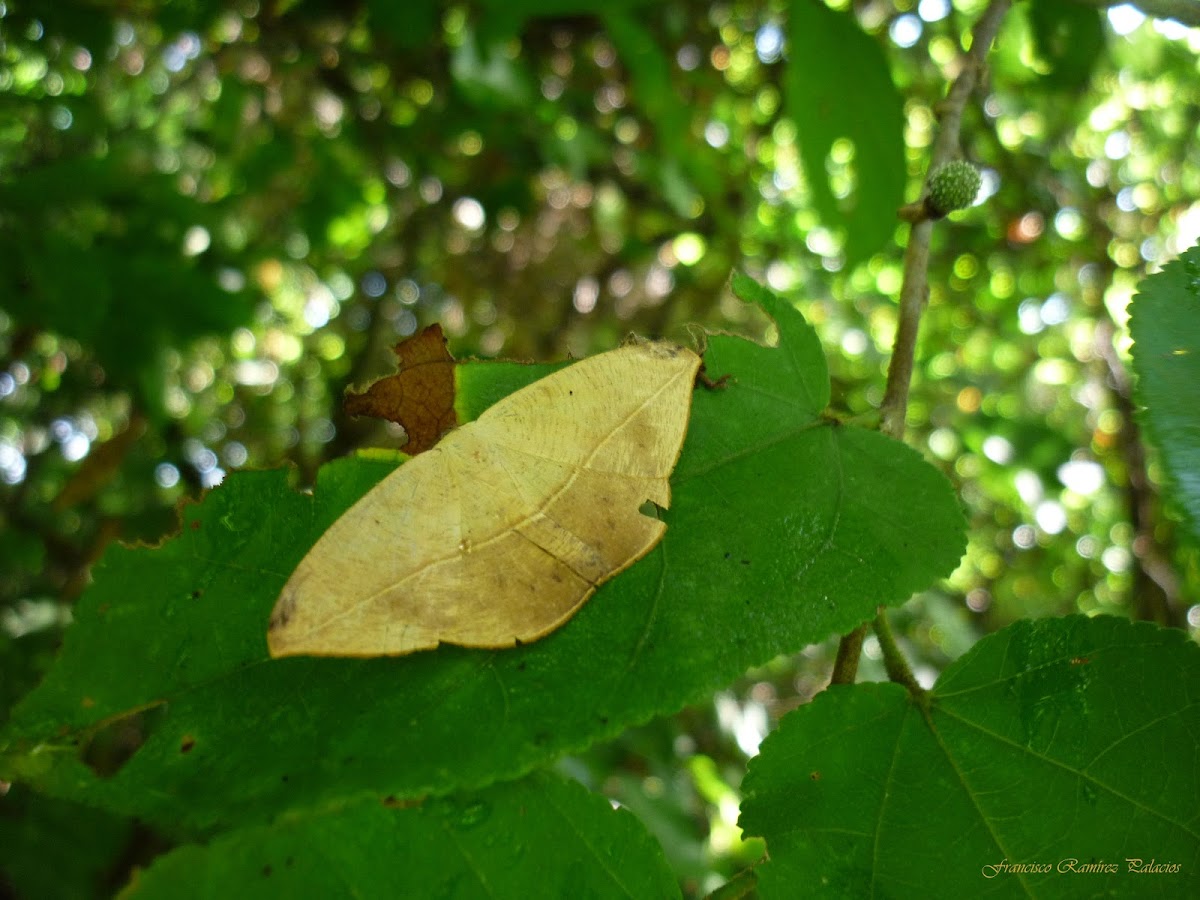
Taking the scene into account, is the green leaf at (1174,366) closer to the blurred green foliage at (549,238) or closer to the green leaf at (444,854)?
the green leaf at (444,854)

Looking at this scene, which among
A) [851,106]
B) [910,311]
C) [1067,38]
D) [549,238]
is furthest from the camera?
[549,238]

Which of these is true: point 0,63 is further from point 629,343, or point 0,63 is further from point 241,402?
point 629,343

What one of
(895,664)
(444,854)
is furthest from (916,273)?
(444,854)

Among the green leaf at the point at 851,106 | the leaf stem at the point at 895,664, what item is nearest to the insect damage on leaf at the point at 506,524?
the leaf stem at the point at 895,664

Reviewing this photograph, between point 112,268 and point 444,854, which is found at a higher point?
point 444,854

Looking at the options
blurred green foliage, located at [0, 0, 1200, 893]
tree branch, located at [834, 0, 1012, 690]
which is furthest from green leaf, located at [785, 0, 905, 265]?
tree branch, located at [834, 0, 1012, 690]

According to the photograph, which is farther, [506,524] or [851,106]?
[851,106]

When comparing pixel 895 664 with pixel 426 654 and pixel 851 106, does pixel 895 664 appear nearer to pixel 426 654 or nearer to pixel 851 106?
pixel 426 654

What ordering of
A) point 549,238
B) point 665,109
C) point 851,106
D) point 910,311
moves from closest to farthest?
point 910,311
point 851,106
point 665,109
point 549,238
